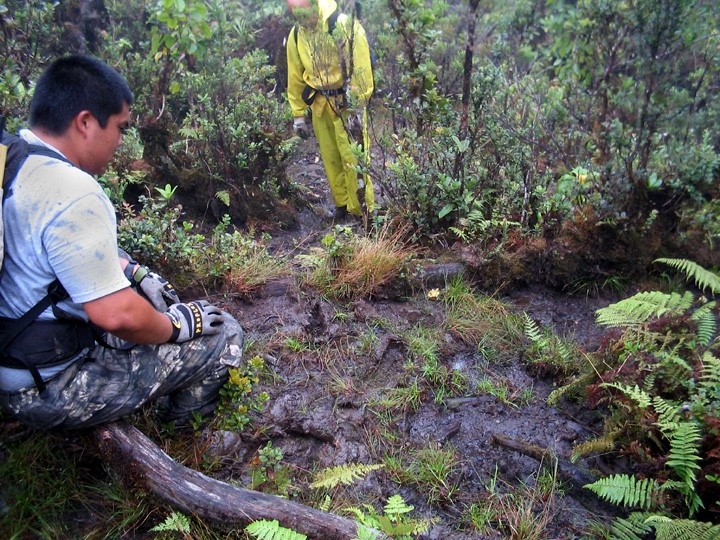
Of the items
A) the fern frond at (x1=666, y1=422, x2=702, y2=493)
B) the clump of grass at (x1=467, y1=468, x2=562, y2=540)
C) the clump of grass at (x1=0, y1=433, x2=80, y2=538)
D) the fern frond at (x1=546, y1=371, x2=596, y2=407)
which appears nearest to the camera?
the clump of grass at (x1=0, y1=433, x2=80, y2=538)

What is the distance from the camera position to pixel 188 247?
454 centimetres

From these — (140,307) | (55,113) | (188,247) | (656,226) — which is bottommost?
(656,226)

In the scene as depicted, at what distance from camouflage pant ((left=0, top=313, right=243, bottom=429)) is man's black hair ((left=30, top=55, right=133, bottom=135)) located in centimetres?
115

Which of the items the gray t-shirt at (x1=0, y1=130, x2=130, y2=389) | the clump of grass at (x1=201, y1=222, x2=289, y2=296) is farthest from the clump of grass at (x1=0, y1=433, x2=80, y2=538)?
the clump of grass at (x1=201, y1=222, x2=289, y2=296)

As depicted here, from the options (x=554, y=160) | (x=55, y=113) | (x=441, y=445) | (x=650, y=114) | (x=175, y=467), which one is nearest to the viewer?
(x=55, y=113)

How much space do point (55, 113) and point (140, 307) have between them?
989mm

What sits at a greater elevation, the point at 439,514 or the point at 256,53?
the point at 256,53

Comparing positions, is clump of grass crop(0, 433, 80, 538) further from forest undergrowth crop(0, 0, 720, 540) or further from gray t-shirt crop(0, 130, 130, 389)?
gray t-shirt crop(0, 130, 130, 389)

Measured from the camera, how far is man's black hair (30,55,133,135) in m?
2.60

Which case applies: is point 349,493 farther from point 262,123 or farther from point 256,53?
point 256,53

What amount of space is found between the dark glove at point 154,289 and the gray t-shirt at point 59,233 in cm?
87

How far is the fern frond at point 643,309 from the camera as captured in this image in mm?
3666

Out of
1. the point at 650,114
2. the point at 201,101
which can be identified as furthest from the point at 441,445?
the point at 201,101

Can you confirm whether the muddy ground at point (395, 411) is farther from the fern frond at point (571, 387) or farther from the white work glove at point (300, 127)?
the white work glove at point (300, 127)
